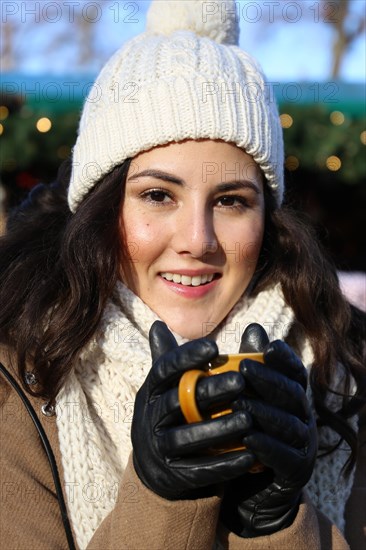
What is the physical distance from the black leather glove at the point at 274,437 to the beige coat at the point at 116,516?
0.05 meters

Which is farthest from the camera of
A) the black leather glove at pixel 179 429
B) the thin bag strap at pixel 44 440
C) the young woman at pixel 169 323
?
the thin bag strap at pixel 44 440

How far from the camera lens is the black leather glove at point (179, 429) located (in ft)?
4.79

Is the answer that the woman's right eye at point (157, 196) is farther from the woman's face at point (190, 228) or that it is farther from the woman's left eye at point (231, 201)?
the woman's left eye at point (231, 201)

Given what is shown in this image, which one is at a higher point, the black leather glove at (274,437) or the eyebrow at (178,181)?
the eyebrow at (178,181)

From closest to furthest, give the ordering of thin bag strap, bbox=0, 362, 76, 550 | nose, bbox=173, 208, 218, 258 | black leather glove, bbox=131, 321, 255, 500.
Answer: black leather glove, bbox=131, 321, 255, 500 → thin bag strap, bbox=0, 362, 76, 550 → nose, bbox=173, 208, 218, 258

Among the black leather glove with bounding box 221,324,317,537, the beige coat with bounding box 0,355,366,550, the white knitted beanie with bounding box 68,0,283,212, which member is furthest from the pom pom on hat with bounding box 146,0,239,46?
the beige coat with bounding box 0,355,366,550

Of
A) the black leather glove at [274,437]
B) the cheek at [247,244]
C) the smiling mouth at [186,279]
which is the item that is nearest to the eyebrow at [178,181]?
the cheek at [247,244]

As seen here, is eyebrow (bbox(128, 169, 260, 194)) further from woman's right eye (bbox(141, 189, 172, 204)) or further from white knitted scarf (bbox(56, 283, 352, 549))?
white knitted scarf (bbox(56, 283, 352, 549))

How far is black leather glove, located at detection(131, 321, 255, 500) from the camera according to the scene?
4.79 feet

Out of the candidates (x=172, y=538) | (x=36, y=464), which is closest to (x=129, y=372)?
(x=36, y=464)

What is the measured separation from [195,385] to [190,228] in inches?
24.3

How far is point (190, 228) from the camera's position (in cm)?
200

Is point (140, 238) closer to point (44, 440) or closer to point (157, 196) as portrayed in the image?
point (157, 196)

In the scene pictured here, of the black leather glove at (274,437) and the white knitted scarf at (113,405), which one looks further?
the white knitted scarf at (113,405)
